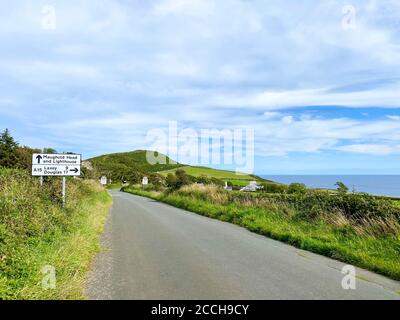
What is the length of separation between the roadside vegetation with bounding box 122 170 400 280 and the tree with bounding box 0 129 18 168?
11.7 meters

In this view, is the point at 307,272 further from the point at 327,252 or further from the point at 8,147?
the point at 8,147

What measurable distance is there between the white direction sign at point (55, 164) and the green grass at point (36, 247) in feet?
6.50

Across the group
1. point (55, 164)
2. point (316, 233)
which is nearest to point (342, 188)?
point (316, 233)

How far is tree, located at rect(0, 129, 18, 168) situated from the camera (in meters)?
22.2

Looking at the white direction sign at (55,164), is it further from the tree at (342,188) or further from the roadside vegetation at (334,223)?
the tree at (342,188)

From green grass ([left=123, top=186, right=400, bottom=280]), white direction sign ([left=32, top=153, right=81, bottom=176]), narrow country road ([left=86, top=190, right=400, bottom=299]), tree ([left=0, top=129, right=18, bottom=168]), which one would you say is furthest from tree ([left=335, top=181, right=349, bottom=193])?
tree ([left=0, top=129, right=18, bottom=168])

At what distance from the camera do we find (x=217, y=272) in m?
7.78

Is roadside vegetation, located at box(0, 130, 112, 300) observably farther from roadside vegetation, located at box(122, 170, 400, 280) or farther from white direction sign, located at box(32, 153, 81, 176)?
roadside vegetation, located at box(122, 170, 400, 280)

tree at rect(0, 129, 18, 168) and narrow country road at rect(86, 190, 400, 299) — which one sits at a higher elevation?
tree at rect(0, 129, 18, 168)

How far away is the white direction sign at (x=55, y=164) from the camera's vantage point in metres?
14.5

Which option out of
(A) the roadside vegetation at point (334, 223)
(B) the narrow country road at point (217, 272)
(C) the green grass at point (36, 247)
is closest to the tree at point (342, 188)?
(A) the roadside vegetation at point (334, 223)
